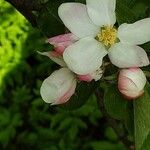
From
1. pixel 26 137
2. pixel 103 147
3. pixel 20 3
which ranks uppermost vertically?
pixel 20 3

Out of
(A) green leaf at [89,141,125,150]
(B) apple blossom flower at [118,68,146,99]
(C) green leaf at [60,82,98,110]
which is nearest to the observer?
(B) apple blossom flower at [118,68,146,99]

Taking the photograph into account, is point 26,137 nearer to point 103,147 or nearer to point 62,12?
point 103,147

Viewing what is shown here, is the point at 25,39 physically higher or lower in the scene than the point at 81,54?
lower

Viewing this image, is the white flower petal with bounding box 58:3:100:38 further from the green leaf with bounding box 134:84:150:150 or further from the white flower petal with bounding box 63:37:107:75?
the green leaf with bounding box 134:84:150:150

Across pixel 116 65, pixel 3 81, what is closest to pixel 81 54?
pixel 116 65

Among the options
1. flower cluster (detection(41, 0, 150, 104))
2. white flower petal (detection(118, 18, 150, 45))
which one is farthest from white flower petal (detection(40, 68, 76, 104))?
white flower petal (detection(118, 18, 150, 45))

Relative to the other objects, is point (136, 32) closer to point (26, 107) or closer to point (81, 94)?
point (81, 94)
